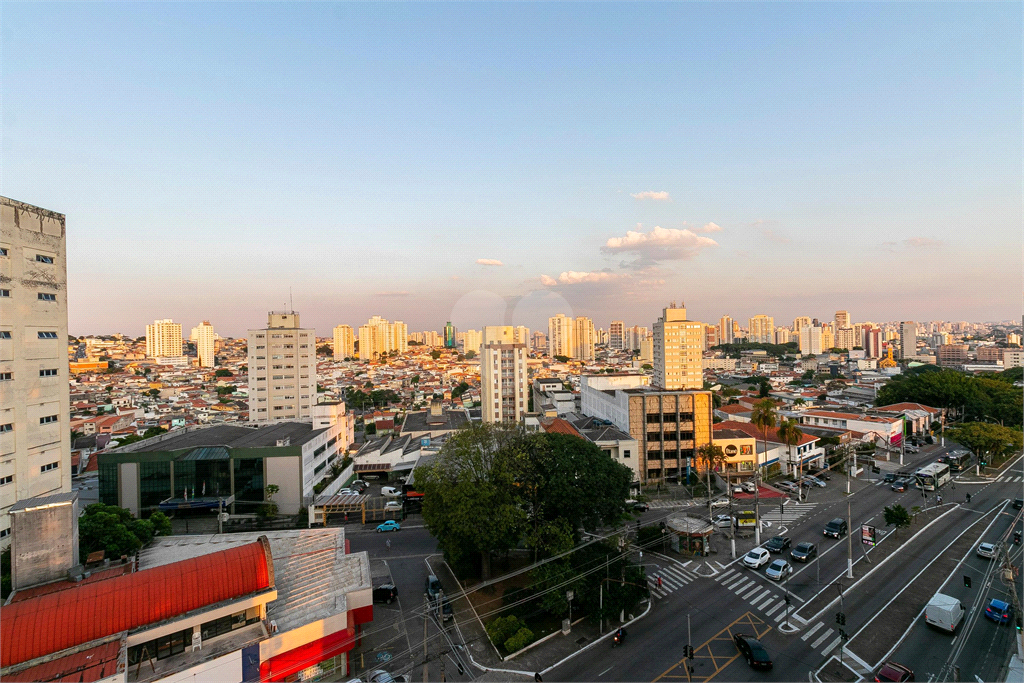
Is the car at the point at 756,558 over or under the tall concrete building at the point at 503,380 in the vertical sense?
under

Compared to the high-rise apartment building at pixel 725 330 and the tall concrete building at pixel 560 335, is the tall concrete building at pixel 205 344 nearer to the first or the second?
the tall concrete building at pixel 560 335

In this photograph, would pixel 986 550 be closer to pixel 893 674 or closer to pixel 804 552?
pixel 804 552

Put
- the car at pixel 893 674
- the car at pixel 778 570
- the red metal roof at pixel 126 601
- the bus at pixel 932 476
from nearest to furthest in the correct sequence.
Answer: the red metal roof at pixel 126 601
the car at pixel 893 674
the car at pixel 778 570
the bus at pixel 932 476

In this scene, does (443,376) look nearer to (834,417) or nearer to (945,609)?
(834,417)

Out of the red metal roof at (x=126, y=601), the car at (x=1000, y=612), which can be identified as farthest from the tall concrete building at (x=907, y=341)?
the red metal roof at (x=126, y=601)

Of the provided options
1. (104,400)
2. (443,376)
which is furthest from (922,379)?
(104,400)

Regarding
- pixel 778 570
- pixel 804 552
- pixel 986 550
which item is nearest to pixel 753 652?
pixel 778 570

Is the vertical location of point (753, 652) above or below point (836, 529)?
above
